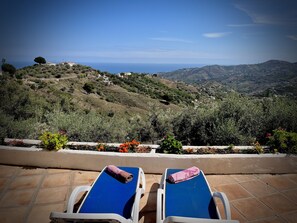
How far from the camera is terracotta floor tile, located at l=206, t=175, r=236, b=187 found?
401cm

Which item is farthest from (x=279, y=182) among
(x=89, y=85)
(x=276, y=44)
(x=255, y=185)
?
(x=89, y=85)

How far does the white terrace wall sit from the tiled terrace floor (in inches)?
4.9

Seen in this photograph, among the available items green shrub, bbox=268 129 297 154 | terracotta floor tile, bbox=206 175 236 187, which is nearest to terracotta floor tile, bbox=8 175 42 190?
terracotta floor tile, bbox=206 175 236 187

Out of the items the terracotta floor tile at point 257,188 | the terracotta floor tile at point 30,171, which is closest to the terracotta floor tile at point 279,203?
the terracotta floor tile at point 257,188

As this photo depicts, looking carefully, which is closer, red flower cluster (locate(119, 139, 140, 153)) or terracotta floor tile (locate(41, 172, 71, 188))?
terracotta floor tile (locate(41, 172, 71, 188))

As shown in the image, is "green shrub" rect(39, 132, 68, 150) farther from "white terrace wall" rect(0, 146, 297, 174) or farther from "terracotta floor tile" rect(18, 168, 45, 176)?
"terracotta floor tile" rect(18, 168, 45, 176)

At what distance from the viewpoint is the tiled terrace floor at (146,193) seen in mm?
3125

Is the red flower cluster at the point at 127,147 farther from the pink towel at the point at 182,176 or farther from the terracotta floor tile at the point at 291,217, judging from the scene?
the terracotta floor tile at the point at 291,217

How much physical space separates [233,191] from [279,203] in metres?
0.73

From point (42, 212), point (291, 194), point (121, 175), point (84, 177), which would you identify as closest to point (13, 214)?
point (42, 212)

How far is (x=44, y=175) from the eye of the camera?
13.7 feet

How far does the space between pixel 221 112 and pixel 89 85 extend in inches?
1443

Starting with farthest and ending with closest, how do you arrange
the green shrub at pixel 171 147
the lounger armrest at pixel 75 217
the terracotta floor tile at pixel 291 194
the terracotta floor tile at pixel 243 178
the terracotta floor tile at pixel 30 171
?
the green shrub at pixel 171 147, the terracotta floor tile at pixel 30 171, the terracotta floor tile at pixel 243 178, the terracotta floor tile at pixel 291 194, the lounger armrest at pixel 75 217

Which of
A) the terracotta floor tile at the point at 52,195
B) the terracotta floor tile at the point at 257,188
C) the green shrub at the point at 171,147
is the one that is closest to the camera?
the terracotta floor tile at the point at 52,195
